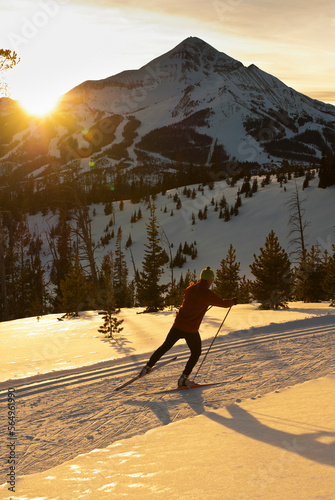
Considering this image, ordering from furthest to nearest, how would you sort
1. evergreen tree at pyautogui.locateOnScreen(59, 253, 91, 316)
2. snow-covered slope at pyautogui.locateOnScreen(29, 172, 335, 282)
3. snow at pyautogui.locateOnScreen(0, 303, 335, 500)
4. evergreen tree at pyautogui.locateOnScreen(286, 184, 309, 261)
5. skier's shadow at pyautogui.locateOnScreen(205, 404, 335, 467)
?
snow-covered slope at pyautogui.locateOnScreen(29, 172, 335, 282)
evergreen tree at pyautogui.locateOnScreen(286, 184, 309, 261)
evergreen tree at pyautogui.locateOnScreen(59, 253, 91, 316)
skier's shadow at pyautogui.locateOnScreen(205, 404, 335, 467)
snow at pyautogui.locateOnScreen(0, 303, 335, 500)

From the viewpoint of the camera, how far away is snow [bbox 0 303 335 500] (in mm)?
3279

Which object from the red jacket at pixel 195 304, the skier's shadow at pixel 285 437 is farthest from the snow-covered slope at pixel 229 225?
the skier's shadow at pixel 285 437

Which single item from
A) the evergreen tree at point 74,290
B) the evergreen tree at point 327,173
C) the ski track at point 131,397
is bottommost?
the evergreen tree at point 74,290

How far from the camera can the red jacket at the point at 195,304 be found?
5.56 metres

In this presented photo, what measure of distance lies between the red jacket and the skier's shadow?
4.03 ft

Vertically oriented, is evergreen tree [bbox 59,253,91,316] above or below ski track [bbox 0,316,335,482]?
below

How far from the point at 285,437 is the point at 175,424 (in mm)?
1235

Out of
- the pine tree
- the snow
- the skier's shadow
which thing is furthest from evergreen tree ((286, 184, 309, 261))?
the skier's shadow

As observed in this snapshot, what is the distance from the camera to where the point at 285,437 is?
4043 millimetres

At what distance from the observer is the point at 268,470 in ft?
11.0

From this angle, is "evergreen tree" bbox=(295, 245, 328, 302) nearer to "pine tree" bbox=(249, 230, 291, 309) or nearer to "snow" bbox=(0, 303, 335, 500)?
"pine tree" bbox=(249, 230, 291, 309)

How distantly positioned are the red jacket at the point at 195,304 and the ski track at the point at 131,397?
0.97 m

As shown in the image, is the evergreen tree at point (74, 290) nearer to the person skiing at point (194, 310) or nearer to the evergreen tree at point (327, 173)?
the person skiing at point (194, 310)

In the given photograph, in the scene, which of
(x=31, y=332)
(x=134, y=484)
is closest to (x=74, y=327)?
(x=31, y=332)
